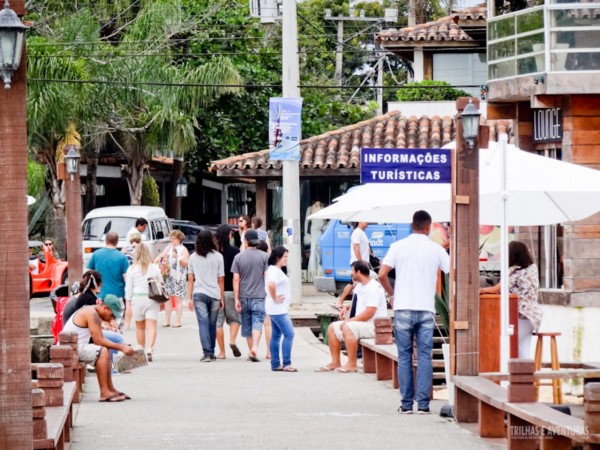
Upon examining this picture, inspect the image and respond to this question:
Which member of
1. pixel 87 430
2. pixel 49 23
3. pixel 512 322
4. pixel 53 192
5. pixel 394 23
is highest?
pixel 394 23

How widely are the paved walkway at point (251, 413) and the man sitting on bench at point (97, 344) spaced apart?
20 centimetres

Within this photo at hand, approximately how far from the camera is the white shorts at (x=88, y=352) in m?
15.1

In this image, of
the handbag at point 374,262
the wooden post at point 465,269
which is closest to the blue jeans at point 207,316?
the wooden post at point 465,269

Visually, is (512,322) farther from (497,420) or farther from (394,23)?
(394,23)

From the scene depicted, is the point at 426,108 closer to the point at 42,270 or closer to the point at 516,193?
the point at 42,270

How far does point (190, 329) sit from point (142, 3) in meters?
19.0

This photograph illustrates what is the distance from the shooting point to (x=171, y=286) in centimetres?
2508

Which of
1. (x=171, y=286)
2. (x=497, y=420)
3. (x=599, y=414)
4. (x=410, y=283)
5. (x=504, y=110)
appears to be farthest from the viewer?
(x=171, y=286)

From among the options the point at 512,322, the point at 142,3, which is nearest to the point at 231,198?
the point at 142,3

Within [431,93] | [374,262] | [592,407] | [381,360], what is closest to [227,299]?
[381,360]

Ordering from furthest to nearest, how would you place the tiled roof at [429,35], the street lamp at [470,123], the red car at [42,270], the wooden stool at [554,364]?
the tiled roof at [429,35]
the red car at [42,270]
the wooden stool at [554,364]
the street lamp at [470,123]

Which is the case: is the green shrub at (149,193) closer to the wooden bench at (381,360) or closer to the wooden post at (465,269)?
the wooden bench at (381,360)

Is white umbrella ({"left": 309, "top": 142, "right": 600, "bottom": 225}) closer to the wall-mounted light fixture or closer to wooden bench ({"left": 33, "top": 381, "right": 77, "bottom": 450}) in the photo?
wooden bench ({"left": 33, "top": 381, "right": 77, "bottom": 450})

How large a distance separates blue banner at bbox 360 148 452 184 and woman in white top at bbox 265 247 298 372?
18.7 ft
